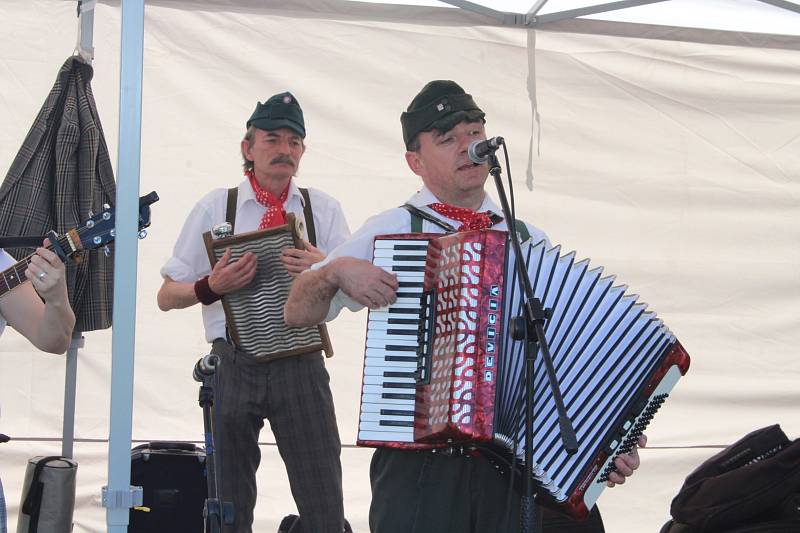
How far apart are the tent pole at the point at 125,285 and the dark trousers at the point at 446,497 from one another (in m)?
0.60

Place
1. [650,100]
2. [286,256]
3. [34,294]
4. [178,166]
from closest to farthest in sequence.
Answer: [34,294] → [286,256] → [178,166] → [650,100]

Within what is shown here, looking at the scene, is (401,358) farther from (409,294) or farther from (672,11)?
(672,11)

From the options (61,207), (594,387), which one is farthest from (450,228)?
(61,207)

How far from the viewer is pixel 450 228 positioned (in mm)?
2588

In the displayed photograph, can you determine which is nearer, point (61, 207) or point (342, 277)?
point (342, 277)

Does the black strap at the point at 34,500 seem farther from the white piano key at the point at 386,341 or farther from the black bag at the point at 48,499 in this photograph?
the white piano key at the point at 386,341

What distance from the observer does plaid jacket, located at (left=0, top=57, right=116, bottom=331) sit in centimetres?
365

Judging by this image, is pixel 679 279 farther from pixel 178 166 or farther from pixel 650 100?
pixel 178 166

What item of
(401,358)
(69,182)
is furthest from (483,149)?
(69,182)

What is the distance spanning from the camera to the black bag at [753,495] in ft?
9.52

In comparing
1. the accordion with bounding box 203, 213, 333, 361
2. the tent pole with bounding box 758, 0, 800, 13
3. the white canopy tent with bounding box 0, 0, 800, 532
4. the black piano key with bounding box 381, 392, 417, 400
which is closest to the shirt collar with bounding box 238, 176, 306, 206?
the accordion with bounding box 203, 213, 333, 361

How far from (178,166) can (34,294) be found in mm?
1626

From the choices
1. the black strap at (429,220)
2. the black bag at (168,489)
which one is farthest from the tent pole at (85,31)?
the black strap at (429,220)

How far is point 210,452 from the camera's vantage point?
2887mm
